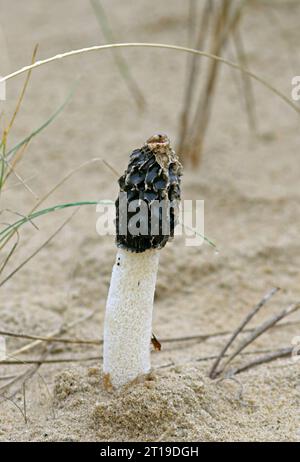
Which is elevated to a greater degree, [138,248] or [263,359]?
[138,248]

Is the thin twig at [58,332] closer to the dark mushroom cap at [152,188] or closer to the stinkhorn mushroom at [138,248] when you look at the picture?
the stinkhorn mushroom at [138,248]

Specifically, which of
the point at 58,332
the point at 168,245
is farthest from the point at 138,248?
the point at 168,245

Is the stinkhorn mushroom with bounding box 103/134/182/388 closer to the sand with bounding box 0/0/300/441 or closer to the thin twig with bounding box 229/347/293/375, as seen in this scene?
the sand with bounding box 0/0/300/441

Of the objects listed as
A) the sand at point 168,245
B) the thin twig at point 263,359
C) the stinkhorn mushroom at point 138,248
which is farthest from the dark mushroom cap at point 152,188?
the thin twig at point 263,359

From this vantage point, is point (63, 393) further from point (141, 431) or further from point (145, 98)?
point (145, 98)

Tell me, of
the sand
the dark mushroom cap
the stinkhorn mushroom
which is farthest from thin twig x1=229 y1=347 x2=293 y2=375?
the dark mushroom cap

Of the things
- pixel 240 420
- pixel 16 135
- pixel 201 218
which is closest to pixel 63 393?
pixel 240 420

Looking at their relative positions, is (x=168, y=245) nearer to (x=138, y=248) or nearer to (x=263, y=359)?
(x=263, y=359)
